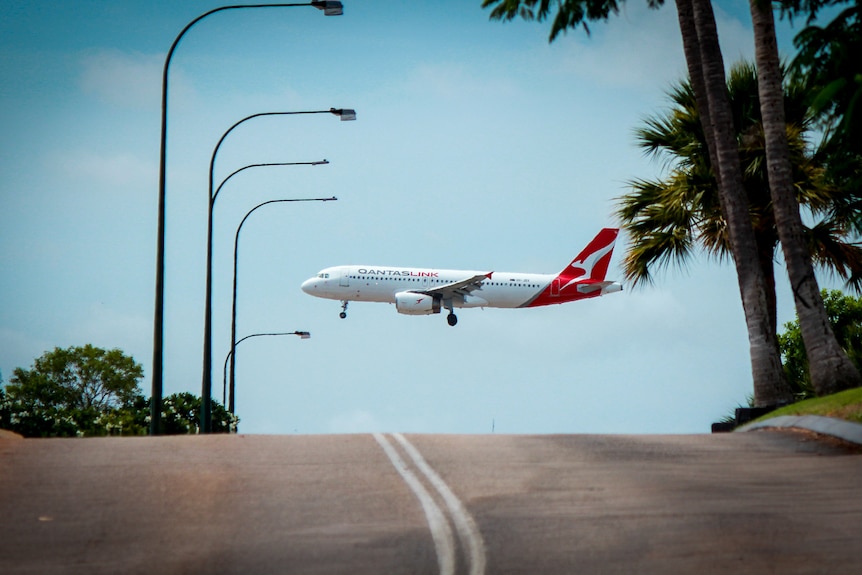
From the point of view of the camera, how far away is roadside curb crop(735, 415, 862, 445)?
1699 cm

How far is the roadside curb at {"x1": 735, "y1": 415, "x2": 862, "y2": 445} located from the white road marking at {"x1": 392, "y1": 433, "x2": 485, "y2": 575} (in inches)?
236

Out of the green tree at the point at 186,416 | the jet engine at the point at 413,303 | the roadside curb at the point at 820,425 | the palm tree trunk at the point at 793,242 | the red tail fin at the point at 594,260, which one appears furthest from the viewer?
the red tail fin at the point at 594,260

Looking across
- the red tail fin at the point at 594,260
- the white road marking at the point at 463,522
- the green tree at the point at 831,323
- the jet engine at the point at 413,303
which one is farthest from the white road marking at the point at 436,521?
the red tail fin at the point at 594,260

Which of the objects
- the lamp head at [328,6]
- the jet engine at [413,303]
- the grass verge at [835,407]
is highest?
the lamp head at [328,6]

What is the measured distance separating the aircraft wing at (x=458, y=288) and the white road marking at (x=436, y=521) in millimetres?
49068

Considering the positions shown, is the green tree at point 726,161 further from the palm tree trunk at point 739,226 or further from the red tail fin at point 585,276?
the red tail fin at point 585,276

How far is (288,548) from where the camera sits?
1006 centimetres

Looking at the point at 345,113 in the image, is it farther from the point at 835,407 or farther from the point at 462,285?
the point at 462,285

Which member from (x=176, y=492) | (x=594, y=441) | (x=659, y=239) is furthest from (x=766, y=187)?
(x=176, y=492)

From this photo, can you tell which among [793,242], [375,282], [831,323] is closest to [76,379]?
[375,282]

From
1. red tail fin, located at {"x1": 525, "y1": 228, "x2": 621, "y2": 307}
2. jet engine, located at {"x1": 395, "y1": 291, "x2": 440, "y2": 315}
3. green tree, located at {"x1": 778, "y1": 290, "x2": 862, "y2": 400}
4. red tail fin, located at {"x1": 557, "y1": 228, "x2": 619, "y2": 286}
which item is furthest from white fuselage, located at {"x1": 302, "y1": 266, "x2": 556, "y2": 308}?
green tree, located at {"x1": 778, "y1": 290, "x2": 862, "y2": 400}

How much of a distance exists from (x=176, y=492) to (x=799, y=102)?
79.4ft

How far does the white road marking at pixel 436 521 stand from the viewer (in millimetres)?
9492

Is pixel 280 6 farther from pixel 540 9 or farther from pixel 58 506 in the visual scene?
pixel 58 506
